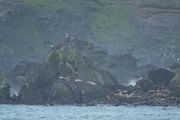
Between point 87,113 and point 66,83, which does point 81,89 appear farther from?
point 87,113

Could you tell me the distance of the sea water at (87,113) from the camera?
130 meters

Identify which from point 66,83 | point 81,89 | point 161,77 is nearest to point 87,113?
point 66,83

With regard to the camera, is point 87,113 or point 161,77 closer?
point 87,113

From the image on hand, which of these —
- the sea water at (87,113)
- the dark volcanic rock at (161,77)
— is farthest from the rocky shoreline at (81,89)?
the sea water at (87,113)

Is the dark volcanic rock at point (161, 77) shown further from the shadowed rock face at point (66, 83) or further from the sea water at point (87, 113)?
the sea water at point (87, 113)

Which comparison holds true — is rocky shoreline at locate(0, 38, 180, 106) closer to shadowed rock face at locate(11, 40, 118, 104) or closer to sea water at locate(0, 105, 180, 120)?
shadowed rock face at locate(11, 40, 118, 104)

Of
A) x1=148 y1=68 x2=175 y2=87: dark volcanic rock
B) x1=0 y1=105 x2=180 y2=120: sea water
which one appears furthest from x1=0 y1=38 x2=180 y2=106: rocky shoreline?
x1=0 y1=105 x2=180 y2=120: sea water

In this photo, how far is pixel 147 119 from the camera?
127m

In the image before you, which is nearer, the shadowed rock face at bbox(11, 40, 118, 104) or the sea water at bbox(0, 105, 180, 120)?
the sea water at bbox(0, 105, 180, 120)

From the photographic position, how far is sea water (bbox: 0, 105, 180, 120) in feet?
426

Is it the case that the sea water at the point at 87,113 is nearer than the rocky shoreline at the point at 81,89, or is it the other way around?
the sea water at the point at 87,113

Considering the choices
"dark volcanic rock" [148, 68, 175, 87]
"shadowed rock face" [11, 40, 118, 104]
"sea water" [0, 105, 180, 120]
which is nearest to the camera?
"sea water" [0, 105, 180, 120]

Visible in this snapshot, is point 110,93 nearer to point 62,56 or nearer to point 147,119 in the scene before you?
point 62,56

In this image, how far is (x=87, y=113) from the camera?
14138 centimetres
